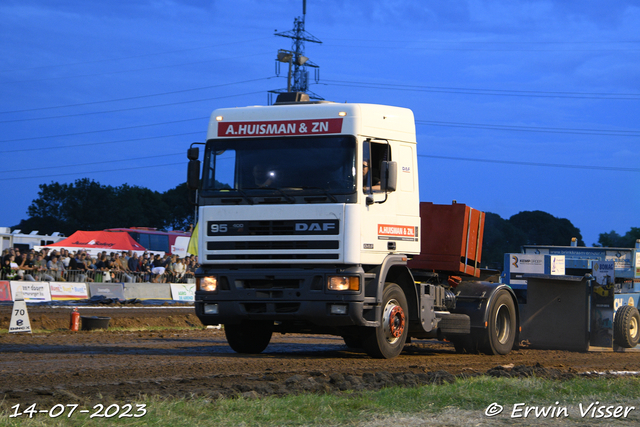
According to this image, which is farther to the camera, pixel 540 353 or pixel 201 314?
pixel 540 353

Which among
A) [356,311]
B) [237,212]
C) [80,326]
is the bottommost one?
[80,326]

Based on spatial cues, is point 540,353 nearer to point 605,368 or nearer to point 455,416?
point 605,368

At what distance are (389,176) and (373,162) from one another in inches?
20.3

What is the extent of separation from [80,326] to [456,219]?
1038cm

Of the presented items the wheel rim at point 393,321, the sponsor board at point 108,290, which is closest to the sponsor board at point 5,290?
the sponsor board at point 108,290

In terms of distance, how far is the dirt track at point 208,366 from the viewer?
8250mm

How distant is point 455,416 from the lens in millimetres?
6926

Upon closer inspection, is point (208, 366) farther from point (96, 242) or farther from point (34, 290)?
point (96, 242)

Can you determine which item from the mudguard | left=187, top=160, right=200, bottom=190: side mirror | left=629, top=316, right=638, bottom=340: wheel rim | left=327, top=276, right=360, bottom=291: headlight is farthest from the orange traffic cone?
left=629, top=316, right=638, bottom=340: wheel rim

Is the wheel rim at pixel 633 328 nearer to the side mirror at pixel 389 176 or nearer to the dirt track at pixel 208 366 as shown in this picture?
the dirt track at pixel 208 366

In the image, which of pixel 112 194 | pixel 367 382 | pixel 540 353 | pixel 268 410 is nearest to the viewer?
pixel 268 410

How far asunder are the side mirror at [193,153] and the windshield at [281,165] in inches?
6.0

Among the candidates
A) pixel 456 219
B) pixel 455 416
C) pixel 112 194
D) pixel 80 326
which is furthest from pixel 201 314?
pixel 112 194

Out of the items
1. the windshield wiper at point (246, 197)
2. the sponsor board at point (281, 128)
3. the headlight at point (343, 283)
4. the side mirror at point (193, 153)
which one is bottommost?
the headlight at point (343, 283)
